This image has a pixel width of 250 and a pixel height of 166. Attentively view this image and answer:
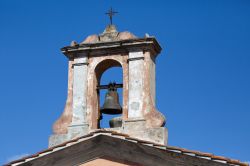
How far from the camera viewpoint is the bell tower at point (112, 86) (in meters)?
11.6

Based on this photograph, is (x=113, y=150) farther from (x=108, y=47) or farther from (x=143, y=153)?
(x=108, y=47)

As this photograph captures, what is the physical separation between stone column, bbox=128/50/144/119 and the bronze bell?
0.50 m

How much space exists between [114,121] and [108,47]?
1454mm

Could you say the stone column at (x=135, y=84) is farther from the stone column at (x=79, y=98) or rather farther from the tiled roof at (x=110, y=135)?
the stone column at (x=79, y=98)

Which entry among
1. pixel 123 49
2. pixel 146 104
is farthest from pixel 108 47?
pixel 146 104

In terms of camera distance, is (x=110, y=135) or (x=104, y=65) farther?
(x=104, y=65)

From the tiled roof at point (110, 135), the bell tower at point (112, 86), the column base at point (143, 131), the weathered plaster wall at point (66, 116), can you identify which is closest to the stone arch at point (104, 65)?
the bell tower at point (112, 86)

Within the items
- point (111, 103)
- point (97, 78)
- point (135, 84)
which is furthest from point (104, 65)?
point (135, 84)

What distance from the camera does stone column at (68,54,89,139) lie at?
11.8 meters

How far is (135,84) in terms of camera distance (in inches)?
467

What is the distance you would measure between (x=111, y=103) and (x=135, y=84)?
2.29 ft

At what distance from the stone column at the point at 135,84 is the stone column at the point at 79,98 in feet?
3.00

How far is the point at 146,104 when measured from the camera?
1166cm

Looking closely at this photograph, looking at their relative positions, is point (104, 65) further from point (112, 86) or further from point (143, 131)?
point (143, 131)
